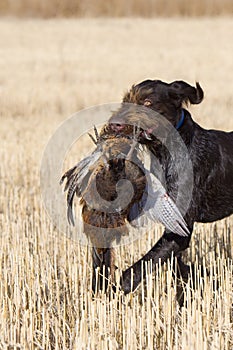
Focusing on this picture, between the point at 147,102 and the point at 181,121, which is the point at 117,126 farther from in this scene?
the point at 181,121

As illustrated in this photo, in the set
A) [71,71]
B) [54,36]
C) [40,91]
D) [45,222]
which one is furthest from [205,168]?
[54,36]

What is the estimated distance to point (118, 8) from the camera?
22.5 metres

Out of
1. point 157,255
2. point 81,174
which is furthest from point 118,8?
point 81,174

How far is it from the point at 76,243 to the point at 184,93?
4.88 ft

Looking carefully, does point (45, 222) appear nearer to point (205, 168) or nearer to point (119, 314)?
point (205, 168)

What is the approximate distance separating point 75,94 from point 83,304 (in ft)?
34.7

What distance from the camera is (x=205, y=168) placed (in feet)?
14.1

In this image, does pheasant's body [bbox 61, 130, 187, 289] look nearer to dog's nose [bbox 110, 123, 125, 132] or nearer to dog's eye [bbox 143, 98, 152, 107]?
dog's nose [bbox 110, 123, 125, 132]

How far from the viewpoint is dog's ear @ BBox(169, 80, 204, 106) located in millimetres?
4129

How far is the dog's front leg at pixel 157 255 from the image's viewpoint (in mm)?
4020

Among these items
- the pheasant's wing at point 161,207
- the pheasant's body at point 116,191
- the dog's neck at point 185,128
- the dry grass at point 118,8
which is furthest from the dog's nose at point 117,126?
the dry grass at point 118,8

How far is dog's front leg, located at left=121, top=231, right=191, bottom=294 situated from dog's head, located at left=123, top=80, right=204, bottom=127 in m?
0.63

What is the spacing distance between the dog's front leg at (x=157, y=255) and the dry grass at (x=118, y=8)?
18964 millimetres

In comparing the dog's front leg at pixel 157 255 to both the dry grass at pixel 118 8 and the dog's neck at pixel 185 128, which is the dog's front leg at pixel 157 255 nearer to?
the dog's neck at pixel 185 128
